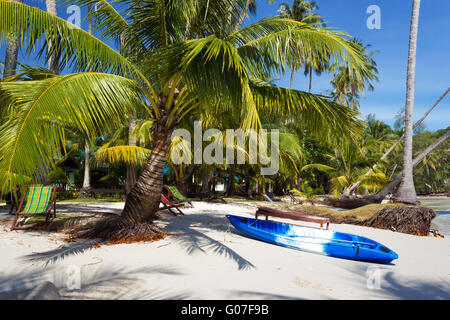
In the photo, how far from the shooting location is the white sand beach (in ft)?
9.71

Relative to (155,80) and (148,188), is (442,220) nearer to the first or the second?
(148,188)

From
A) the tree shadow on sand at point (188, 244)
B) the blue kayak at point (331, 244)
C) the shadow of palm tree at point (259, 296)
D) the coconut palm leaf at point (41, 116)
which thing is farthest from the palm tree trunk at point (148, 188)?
the shadow of palm tree at point (259, 296)

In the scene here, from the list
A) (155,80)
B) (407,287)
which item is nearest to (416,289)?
(407,287)

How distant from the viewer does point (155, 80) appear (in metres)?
5.44

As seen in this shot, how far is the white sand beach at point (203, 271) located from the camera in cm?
296

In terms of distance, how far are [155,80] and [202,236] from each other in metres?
3.35

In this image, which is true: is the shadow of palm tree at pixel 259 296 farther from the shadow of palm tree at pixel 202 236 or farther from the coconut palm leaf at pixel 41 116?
the coconut palm leaf at pixel 41 116

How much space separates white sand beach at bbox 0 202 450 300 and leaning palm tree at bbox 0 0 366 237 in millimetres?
1133

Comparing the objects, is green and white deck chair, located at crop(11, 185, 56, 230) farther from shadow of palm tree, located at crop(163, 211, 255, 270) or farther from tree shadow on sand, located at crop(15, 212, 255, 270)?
shadow of palm tree, located at crop(163, 211, 255, 270)

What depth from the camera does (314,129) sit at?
17.7 feet

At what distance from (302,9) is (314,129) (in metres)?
25.3

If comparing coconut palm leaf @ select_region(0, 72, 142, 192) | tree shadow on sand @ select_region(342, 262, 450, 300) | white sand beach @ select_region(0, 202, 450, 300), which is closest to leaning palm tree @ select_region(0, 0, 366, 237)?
coconut palm leaf @ select_region(0, 72, 142, 192)

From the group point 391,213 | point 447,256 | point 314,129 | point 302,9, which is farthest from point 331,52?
point 302,9

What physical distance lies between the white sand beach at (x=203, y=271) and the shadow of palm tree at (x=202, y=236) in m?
0.02
